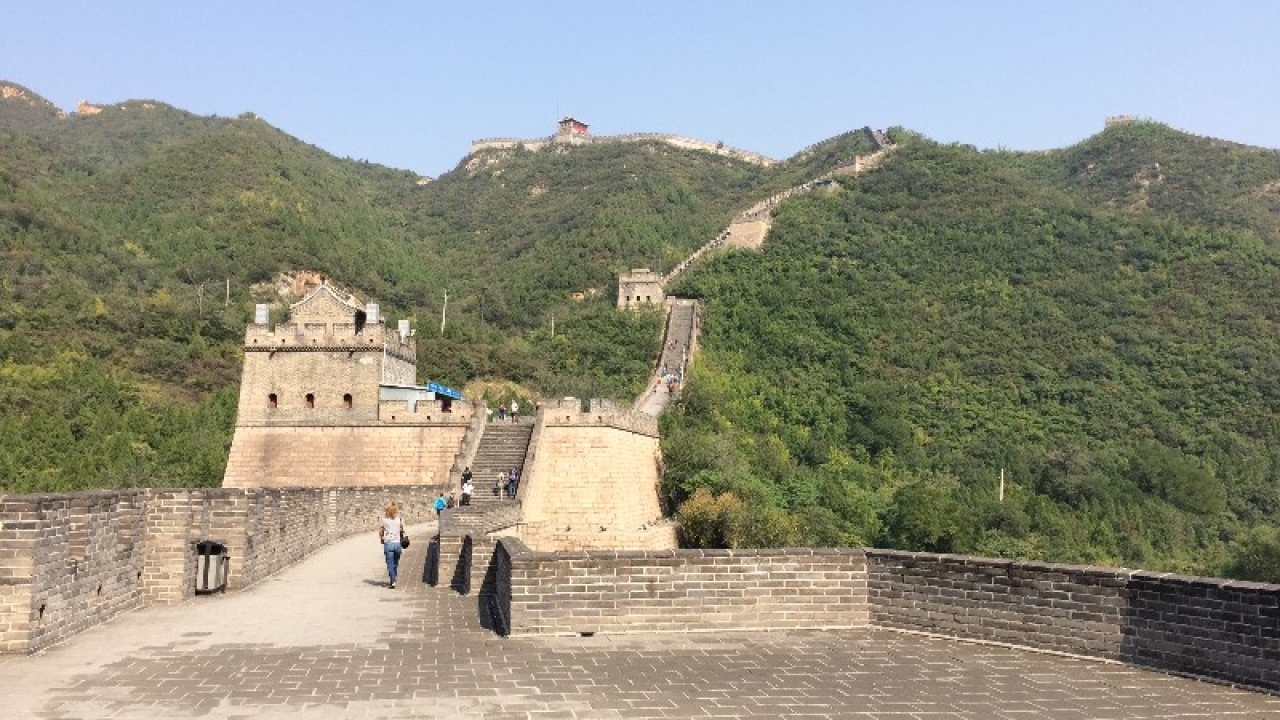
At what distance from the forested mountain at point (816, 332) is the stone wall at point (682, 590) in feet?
60.2

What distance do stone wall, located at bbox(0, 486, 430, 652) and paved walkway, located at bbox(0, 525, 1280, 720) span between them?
0.99 feet

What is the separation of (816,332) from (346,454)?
3126 centimetres

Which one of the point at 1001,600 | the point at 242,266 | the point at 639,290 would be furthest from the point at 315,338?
the point at 242,266

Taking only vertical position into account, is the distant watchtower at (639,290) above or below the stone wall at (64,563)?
above

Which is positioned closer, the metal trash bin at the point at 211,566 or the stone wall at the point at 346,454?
the metal trash bin at the point at 211,566

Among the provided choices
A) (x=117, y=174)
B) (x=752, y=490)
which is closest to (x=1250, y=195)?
(x=752, y=490)

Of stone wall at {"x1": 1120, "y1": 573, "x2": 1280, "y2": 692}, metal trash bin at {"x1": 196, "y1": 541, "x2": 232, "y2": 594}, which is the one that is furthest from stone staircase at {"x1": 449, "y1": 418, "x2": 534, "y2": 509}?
stone wall at {"x1": 1120, "y1": 573, "x2": 1280, "y2": 692}

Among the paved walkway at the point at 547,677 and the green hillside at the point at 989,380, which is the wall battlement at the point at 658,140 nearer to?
the green hillside at the point at 989,380

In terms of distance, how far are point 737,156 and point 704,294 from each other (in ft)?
195

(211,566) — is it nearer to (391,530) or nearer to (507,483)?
(391,530)

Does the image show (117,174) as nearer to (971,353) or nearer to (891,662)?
(971,353)

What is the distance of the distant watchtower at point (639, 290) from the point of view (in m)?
57.2

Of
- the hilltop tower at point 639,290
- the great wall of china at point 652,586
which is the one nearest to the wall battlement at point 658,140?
the hilltop tower at point 639,290

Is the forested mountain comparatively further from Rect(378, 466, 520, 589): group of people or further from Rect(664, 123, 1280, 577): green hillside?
Rect(378, 466, 520, 589): group of people
